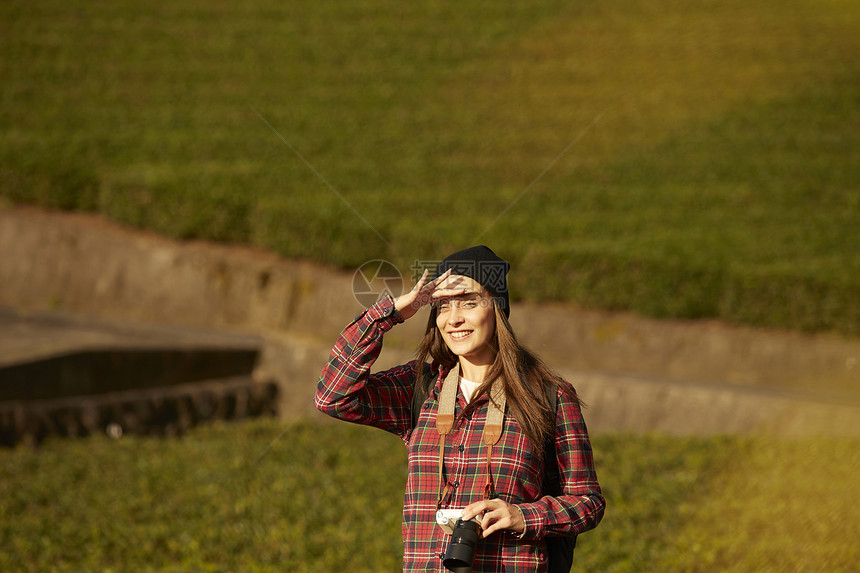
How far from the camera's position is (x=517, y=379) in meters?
2.50

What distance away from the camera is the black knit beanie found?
2.52 m

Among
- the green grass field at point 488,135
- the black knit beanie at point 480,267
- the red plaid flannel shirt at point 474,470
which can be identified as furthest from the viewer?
the green grass field at point 488,135

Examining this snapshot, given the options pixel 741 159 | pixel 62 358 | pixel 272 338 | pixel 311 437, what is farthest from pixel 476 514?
pixel 741 159

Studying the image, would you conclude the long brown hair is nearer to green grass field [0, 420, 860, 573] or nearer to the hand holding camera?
the hand holding camera

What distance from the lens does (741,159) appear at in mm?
12641

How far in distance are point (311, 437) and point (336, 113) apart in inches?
323

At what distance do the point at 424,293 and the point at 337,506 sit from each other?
4.01 m

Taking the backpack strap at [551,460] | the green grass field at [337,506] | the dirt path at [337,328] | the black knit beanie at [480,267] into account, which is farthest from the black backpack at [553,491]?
the dirt path at [337,328]

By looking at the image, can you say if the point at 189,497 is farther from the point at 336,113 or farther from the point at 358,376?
the point at 336,113

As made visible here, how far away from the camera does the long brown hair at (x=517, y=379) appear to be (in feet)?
8.09

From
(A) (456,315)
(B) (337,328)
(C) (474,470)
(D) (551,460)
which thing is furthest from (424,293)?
(B) (337,328)

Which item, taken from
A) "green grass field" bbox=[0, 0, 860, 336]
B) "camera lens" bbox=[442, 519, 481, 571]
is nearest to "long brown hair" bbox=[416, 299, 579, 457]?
"camera lens" bbox=[442, 519, 481, 571]

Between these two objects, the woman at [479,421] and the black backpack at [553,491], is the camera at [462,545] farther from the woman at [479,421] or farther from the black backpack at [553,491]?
the black backpack at [553,491]

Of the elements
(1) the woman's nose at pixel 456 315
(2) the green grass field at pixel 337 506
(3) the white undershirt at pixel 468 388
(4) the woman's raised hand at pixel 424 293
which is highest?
(4) the woman's raised hand at pixel 424 293
